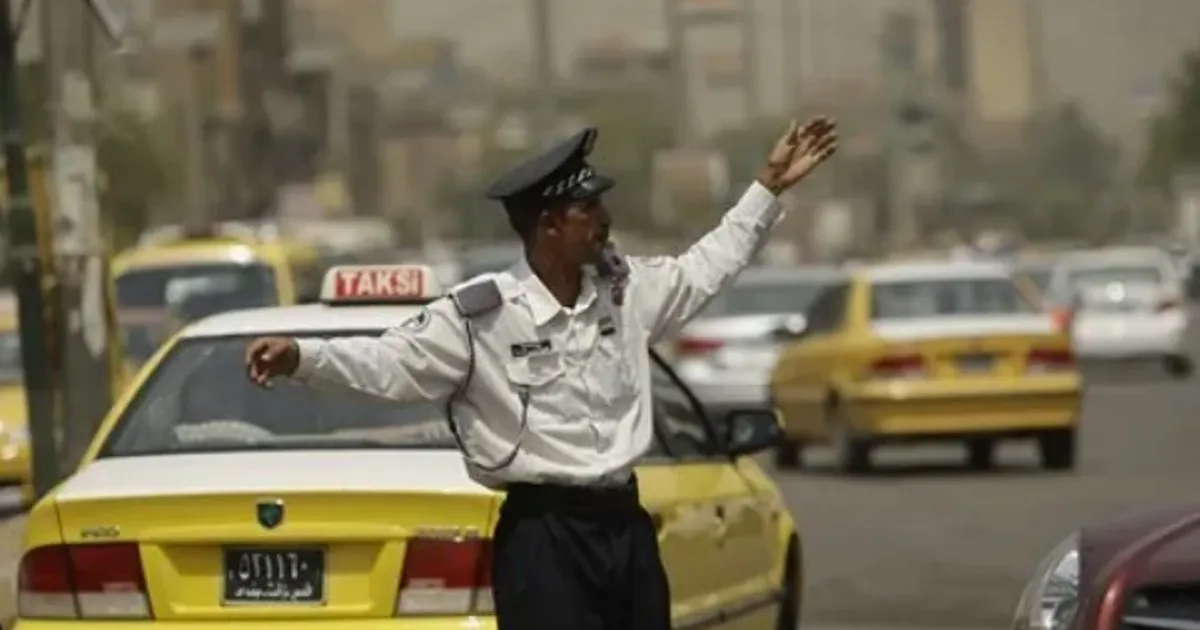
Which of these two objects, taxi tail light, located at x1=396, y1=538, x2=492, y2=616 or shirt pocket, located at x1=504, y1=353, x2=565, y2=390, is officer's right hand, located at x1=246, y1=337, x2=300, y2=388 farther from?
taxi tail light, located at x1=396, y1=538, x2=492, y2=616

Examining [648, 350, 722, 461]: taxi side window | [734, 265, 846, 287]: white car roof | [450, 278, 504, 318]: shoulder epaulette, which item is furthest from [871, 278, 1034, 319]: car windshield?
[450, 278, 504, 318]: shoulder epaulette

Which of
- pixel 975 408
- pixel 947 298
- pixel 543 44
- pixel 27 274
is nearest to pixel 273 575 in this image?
pixel 27 274

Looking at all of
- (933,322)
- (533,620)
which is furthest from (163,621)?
(933,322)

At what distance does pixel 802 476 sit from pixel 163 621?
16.5 metres

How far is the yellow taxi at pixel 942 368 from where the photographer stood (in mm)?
23578

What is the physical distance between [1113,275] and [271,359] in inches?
1385

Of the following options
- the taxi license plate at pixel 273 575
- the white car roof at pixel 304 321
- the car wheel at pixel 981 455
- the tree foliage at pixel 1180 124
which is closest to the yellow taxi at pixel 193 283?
the car wheel at pixel 981 455

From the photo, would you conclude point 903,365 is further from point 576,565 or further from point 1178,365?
point 1178,365

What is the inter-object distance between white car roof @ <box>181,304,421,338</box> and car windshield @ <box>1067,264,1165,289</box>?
31385 millimetres

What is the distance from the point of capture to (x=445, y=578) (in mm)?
8859

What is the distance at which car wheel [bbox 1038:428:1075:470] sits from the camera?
23.9m

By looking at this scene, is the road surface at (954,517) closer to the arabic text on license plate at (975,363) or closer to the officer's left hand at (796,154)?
the arabic text on license plate at (975,363)

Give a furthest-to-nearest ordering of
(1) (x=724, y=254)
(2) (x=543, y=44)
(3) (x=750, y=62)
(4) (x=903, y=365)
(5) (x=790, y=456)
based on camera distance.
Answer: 1. (3) (x=750, y=62)
2. (2) (x=543, y=44)
3. (5) (x=790, y=456)
4. (4) (x=903, y=365)
5. (1) (x=724, y=254)

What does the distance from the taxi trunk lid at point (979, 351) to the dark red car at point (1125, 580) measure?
49.4ft
